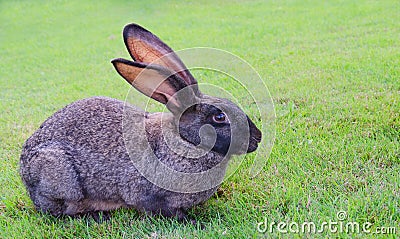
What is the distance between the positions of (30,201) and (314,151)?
2500 mm

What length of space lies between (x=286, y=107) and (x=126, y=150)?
8.14 ft

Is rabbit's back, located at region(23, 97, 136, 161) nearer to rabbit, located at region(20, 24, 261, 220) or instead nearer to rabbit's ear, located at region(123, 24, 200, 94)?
rabbit, located at region(20, 24, 261, 220)

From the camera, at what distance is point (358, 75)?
6242 mm

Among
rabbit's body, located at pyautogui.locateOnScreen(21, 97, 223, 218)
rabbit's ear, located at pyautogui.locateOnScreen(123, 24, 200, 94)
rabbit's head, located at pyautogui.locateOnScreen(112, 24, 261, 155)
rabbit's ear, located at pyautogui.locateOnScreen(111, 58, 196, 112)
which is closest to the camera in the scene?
rabbit's ear, located at pyautogui.locateOnScreen(111, 58, 196, 112)

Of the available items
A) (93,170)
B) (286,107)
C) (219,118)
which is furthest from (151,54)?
(286,107)

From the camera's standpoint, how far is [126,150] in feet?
11.4

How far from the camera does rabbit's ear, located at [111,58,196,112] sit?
2.82 meters

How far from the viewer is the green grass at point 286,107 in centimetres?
320

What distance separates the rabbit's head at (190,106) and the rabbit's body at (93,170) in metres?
0.17

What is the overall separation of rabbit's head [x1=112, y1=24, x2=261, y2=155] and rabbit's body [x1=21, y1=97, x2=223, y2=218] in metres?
0.17

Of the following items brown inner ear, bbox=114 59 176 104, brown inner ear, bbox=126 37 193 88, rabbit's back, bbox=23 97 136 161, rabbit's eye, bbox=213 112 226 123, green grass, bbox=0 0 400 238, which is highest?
brown inner ear, bbox=126 37 193 88

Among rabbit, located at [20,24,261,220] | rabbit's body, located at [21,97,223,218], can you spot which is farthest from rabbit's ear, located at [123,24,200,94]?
rabbit's body, located at [21,97,223,218]

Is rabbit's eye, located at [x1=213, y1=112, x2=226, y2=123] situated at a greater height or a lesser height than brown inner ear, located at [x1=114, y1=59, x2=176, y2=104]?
lesser

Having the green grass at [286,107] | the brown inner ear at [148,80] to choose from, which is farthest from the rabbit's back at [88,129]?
the brown inner ear at [148,80]
